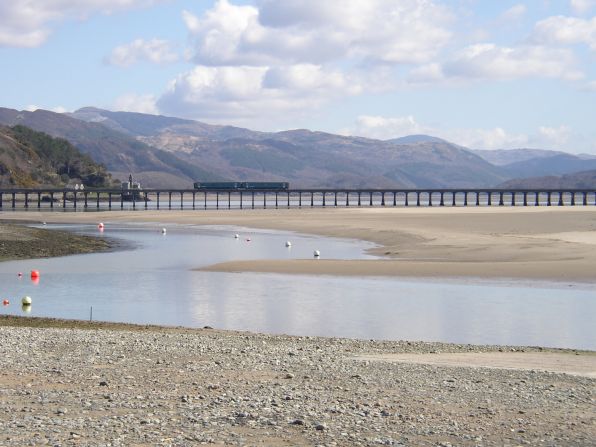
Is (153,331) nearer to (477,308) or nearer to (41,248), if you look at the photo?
(477,308)

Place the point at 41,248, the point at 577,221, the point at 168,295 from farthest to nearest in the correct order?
1. the point at 577,221
2. the point at 41,248
3. the point at 168,295

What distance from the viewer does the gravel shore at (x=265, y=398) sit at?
10.4 metres

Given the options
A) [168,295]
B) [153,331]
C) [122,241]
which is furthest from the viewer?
[122,241]

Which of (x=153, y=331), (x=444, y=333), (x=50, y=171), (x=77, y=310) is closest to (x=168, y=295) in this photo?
(x=77, y=310)

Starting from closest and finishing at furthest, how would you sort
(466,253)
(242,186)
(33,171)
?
(466,253)
(242,186)
(33,171)

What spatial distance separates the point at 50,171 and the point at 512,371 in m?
190

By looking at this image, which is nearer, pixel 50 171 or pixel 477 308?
pixel 477 308

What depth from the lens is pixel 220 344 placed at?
1759 cm

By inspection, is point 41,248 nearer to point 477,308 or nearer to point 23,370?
point 477,308

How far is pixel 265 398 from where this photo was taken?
40.3 ft

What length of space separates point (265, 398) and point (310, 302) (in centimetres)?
1439

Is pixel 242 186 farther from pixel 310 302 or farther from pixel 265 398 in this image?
pixel 265 398

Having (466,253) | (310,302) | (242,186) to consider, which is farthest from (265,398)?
(242,186)

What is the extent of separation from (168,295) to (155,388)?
15800mm
